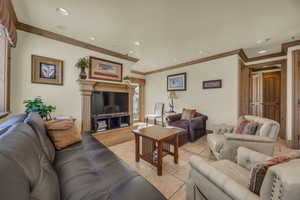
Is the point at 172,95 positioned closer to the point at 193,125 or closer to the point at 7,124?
the point at 193,125

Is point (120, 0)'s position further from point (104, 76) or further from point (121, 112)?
point (121, 112)

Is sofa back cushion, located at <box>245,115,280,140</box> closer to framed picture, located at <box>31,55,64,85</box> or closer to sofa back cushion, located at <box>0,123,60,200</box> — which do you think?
sofa back cushion, located at <box>0,123,60,200</box>

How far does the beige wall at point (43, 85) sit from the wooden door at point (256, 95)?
206 inches

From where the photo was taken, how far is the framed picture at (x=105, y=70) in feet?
10.1

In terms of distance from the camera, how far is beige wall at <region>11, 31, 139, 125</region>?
2.21m

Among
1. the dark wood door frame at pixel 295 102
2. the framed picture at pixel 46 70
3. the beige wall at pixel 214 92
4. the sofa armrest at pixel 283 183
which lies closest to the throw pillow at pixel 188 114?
the beige wall at pixel 214 92

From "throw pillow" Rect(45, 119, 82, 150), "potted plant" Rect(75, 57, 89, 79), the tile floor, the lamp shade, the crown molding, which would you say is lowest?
the tile floor

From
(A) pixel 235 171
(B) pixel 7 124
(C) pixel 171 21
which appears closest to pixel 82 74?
(B) pixel 7 124

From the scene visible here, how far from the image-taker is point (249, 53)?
11.4ft

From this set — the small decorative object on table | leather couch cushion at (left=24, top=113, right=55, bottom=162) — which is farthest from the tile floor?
the small decorative object on table

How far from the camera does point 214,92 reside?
12.2 feet

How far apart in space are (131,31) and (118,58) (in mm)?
1272

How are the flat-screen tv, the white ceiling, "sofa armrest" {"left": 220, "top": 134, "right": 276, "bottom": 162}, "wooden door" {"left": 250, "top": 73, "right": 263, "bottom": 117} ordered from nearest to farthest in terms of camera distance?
1. "sofa armrest" {"left": 220, "top": 134, "right": 276, "bottom": 162}
2. the white ceiling
3. the flat-screen tv
4. "wooden door" {"left": 250, "top": 73, "right": 263, "bottom": 117}

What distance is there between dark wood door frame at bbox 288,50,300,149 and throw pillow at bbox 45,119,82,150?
4.42 meters
